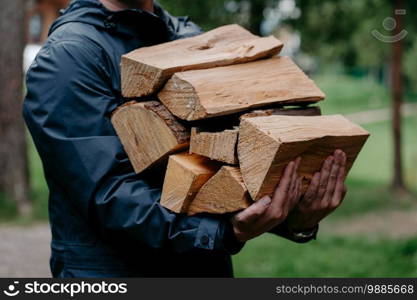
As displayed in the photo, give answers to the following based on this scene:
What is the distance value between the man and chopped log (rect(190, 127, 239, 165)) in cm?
17

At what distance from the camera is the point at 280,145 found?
6.82 ft

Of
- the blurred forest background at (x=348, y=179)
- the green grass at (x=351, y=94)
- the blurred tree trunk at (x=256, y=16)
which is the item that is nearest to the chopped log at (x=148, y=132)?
the blurred forest background at (x=348, y=179)

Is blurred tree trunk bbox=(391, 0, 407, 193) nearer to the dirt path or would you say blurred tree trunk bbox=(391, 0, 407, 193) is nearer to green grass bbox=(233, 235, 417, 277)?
green grass bbox=(233, 235, 417, 277)

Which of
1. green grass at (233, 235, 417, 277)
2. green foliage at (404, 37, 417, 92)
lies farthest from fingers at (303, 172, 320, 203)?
green foliage at (404, 37, 417, 92)

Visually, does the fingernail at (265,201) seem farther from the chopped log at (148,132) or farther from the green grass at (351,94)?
the green grass at (351,94)

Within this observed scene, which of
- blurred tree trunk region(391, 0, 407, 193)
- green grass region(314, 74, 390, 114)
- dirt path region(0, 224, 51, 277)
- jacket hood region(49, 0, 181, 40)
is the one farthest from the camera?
green grass region(314, 74, 390, 114)

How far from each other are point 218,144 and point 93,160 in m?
0.38

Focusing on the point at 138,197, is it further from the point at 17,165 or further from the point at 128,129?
the point at 17,165

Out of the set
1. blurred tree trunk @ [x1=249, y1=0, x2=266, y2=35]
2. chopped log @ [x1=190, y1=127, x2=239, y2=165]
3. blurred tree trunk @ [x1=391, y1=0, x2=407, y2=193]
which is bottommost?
blurred tree trunk @ [x1=391, y1=0, x2=407, y2=193]

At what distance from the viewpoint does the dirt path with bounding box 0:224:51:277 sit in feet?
23.8

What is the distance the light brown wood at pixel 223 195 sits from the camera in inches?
87.0

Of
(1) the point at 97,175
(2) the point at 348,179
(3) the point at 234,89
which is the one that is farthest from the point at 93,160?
(2) the point at 348,179

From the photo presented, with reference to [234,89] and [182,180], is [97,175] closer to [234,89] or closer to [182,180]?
[182,180]

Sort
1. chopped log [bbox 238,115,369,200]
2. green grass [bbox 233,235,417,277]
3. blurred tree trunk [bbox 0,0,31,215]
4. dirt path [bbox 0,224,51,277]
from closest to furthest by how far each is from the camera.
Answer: chopped log [bbox 238,115,369,200], dirt path [bbox 0,224,51,277], green grass [bbox 233,235,417,277], blurred tree trunk [bbox 0,0,31,215]
